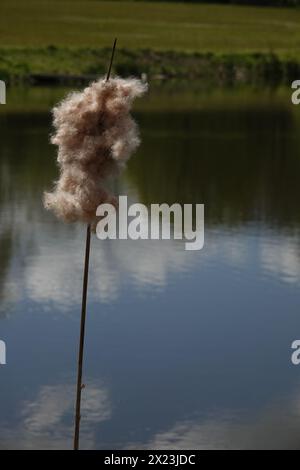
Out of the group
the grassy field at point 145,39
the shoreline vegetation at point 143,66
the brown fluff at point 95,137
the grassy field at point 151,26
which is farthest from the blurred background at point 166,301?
A: the grassy field at point 151,26

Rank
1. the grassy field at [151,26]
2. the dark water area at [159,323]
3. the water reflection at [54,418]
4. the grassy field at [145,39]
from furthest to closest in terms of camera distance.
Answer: the grassy field at [151,26]
the grassy field at [145,39]
the dark water area at [159,323]
the water reflection at [54,418]

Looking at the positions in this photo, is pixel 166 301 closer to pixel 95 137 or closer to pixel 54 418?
pixel 54 418

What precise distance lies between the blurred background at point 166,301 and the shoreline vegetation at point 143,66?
10.8 meters

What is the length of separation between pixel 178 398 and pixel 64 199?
16.5 feet

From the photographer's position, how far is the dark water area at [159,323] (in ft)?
32.3

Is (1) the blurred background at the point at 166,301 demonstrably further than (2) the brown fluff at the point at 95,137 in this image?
Yes

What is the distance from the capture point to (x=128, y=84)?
5.56 metres

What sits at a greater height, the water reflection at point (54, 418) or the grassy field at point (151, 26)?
the grassy field at point (151, 26)

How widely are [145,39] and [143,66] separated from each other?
4.85 m

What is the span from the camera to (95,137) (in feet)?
18.0

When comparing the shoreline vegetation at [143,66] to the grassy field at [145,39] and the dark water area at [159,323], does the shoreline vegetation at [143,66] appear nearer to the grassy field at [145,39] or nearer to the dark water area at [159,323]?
the grassy field at [145,39]

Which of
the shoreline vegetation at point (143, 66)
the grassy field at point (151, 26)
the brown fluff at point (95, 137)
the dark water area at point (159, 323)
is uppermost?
the grassy field at point (151, 26)

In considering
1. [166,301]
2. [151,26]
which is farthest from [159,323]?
[151,26]

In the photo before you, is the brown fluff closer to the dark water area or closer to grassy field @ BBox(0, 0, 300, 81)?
the dark water area
